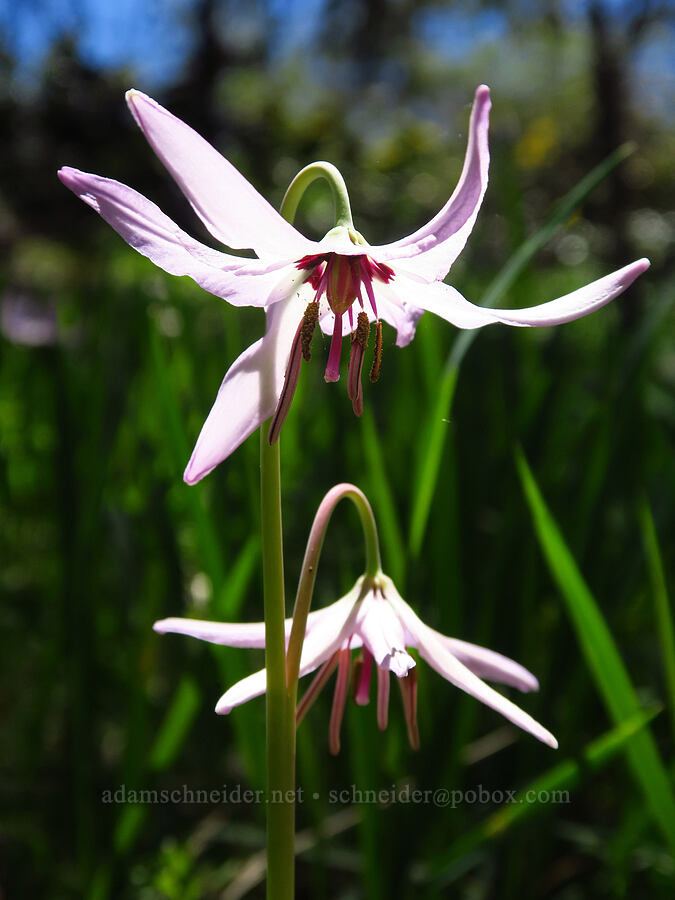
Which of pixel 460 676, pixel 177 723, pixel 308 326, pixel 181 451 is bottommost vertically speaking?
pixel 177 723

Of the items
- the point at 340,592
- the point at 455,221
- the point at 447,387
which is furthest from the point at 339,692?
the point at 340,592

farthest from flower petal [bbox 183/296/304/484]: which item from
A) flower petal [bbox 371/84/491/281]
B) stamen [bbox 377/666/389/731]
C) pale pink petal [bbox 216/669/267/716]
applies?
stamen [bbox 377/666/389/731]

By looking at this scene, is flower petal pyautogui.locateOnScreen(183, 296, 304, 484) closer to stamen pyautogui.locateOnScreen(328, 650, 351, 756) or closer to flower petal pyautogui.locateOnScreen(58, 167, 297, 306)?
flower petal pyautogui.locateOnScreen(58, 167, 297, 306)

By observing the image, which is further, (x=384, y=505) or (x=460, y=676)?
(x=384, y=505)

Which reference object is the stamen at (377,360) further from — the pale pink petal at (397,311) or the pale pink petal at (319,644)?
the pale pink petal at (319,644)

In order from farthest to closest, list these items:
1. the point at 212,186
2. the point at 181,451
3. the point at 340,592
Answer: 1. the point at 340,592
2. the point at 181,451
3. the point at 212,186

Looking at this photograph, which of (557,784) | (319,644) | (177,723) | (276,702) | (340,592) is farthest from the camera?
(340,592)

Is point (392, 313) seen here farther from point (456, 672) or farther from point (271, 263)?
point (456, 672)

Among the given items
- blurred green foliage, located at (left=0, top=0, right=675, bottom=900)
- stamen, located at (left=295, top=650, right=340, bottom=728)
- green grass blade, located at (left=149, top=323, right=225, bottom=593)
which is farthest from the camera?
blurred green foliage, located at (left=0, top=0, right=675, bottom=900)
